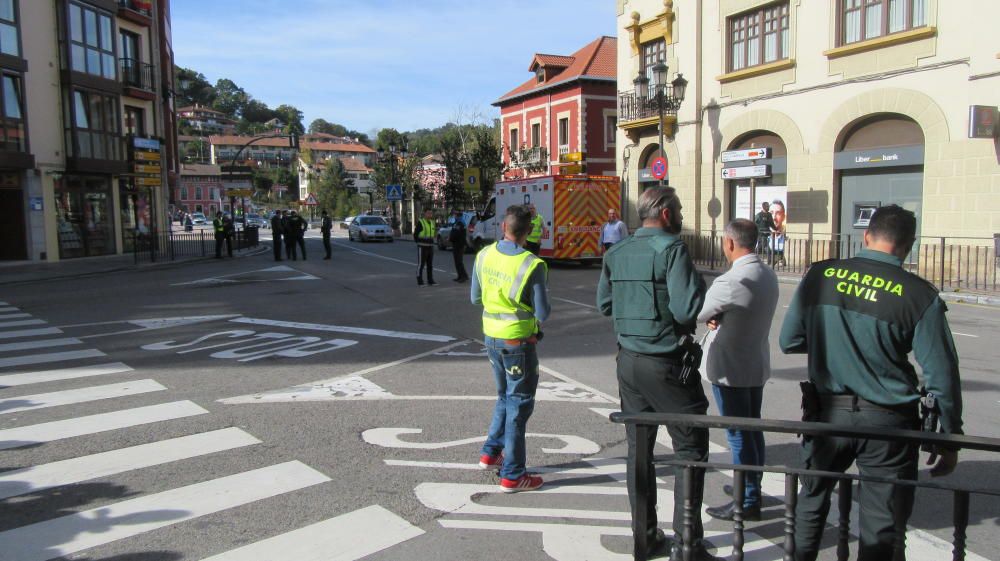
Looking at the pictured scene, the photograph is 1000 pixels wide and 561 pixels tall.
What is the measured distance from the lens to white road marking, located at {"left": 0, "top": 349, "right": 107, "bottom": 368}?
877 centimetres

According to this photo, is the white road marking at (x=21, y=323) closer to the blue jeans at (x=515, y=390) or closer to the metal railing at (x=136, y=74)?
the blue jeans at (x=515, y=390)

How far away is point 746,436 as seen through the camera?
4129mm

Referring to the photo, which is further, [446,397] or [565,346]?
[565,346]

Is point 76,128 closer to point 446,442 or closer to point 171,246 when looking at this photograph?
point 171,246

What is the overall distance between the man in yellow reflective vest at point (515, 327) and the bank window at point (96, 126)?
26195 millimetres

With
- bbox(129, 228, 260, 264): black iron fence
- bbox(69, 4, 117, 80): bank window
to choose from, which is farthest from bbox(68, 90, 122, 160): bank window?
bbox(129, 228, 260, 264): black iron fence

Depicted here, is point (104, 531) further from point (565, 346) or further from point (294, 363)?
point (565, 346)

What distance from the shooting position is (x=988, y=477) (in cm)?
486

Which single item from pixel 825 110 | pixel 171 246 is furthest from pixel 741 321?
pixel 171 246

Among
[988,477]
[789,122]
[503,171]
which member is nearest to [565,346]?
[988,477]

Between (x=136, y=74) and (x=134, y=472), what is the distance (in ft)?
97.2

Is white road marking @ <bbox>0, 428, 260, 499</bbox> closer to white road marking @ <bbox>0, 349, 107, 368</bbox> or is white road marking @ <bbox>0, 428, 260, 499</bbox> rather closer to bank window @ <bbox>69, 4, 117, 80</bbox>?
white road marking @ <bbox>0, 349, 107, 368</bbox>

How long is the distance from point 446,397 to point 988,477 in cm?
434

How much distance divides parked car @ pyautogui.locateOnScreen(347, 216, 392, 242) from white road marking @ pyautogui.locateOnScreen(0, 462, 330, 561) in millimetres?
35179
